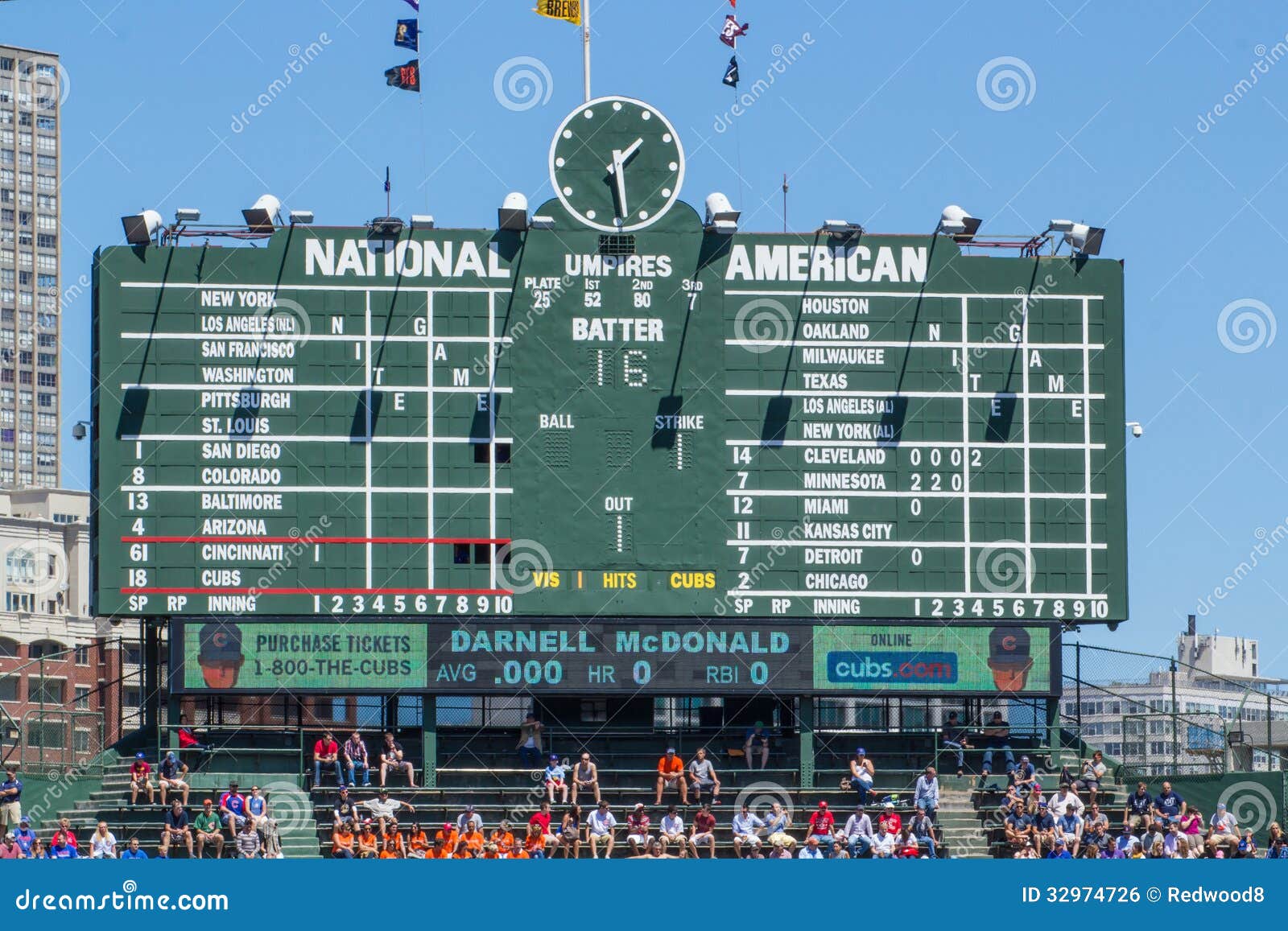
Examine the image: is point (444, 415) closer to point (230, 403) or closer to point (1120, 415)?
point (230, 403)

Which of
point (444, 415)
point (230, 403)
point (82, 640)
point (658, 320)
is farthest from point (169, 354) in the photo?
point (82, 640)

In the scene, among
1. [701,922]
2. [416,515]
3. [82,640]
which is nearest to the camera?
[701,922]

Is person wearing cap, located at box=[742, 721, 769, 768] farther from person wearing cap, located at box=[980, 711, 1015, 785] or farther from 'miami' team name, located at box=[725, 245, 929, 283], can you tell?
'miami' team name, located at box=[725, 245, 929, 283]

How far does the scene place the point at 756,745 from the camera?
38469mm

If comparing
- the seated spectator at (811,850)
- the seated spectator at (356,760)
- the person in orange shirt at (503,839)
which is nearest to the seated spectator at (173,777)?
the seated spectator at (356,760)

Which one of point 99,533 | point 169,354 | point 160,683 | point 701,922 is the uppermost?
point 169,354

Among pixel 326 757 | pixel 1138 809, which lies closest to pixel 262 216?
pixel 326 757

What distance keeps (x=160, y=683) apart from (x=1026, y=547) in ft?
46.7

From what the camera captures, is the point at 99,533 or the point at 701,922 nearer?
the point at 701,922

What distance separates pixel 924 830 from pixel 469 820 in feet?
23.3

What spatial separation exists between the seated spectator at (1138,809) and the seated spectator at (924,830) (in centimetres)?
321

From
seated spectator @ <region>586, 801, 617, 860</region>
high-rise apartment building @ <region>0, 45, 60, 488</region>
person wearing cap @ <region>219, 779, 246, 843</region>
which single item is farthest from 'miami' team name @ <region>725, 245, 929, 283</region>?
high-rise apartment building @ <region>0, 45, 60, 488</region>

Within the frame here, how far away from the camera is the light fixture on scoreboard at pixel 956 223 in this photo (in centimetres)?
3769

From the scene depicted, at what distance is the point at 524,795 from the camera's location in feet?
123
